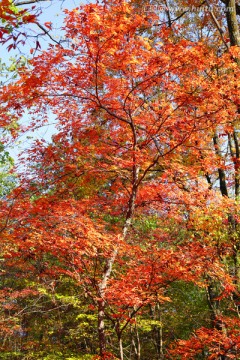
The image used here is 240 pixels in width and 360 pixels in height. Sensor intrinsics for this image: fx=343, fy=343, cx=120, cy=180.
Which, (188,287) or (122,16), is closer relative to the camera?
(122,16)

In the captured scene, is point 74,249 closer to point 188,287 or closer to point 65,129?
point 65,129

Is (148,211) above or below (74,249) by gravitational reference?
above

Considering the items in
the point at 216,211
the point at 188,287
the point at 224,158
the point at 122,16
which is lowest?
the point at 188,287

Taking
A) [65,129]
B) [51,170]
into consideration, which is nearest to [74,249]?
[51,170]

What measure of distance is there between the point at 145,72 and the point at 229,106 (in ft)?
7.97

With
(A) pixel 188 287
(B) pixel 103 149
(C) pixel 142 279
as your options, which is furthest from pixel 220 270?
(A) pixel 188 287

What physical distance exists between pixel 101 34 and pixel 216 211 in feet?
13.5

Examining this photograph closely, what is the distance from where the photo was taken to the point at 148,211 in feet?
30.6

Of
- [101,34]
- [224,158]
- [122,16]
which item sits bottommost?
[224,158]

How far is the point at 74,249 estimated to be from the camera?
614cm

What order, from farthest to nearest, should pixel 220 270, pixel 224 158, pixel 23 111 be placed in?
pixel 224 158
pixel 23 111
pixel 220 270

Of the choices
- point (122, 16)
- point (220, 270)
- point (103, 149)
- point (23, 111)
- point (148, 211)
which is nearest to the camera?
point (122, 16)

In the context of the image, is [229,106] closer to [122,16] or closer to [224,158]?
[224,158]

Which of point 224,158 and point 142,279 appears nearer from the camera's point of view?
point 142,279
